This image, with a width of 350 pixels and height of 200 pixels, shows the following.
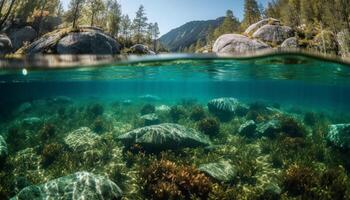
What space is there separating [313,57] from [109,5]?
197ft

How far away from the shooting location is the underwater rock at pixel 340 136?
46.2 feet

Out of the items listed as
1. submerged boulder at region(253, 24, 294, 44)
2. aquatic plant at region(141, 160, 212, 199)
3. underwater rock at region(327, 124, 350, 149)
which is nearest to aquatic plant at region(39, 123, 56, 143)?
aquatic plant at region(141, 160, 212, 199)

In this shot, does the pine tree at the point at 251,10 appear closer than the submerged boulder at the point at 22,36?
No

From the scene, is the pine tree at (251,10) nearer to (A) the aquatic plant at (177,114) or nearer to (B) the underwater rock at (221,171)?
(A) the aquatic plant at (177,114)

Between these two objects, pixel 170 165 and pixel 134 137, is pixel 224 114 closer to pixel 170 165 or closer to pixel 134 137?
pixel 134 137

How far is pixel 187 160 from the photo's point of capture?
12.6 metres

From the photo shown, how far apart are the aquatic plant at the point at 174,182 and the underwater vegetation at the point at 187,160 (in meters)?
0.04

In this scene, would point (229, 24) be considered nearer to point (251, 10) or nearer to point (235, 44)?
point (251, 10)

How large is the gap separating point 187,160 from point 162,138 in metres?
1.78

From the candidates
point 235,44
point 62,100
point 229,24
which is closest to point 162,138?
point 235,44

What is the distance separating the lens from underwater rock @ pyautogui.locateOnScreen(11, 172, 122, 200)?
9103 mm

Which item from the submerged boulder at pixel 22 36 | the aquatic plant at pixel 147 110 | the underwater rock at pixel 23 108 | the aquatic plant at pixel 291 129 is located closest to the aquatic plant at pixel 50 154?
the aquatic plant at pixel 147 110

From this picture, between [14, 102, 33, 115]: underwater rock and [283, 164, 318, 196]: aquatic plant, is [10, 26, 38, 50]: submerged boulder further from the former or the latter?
[283, 164, 318, 196]: aquatic plant

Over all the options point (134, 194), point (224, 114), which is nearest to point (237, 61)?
point (224, 114)
